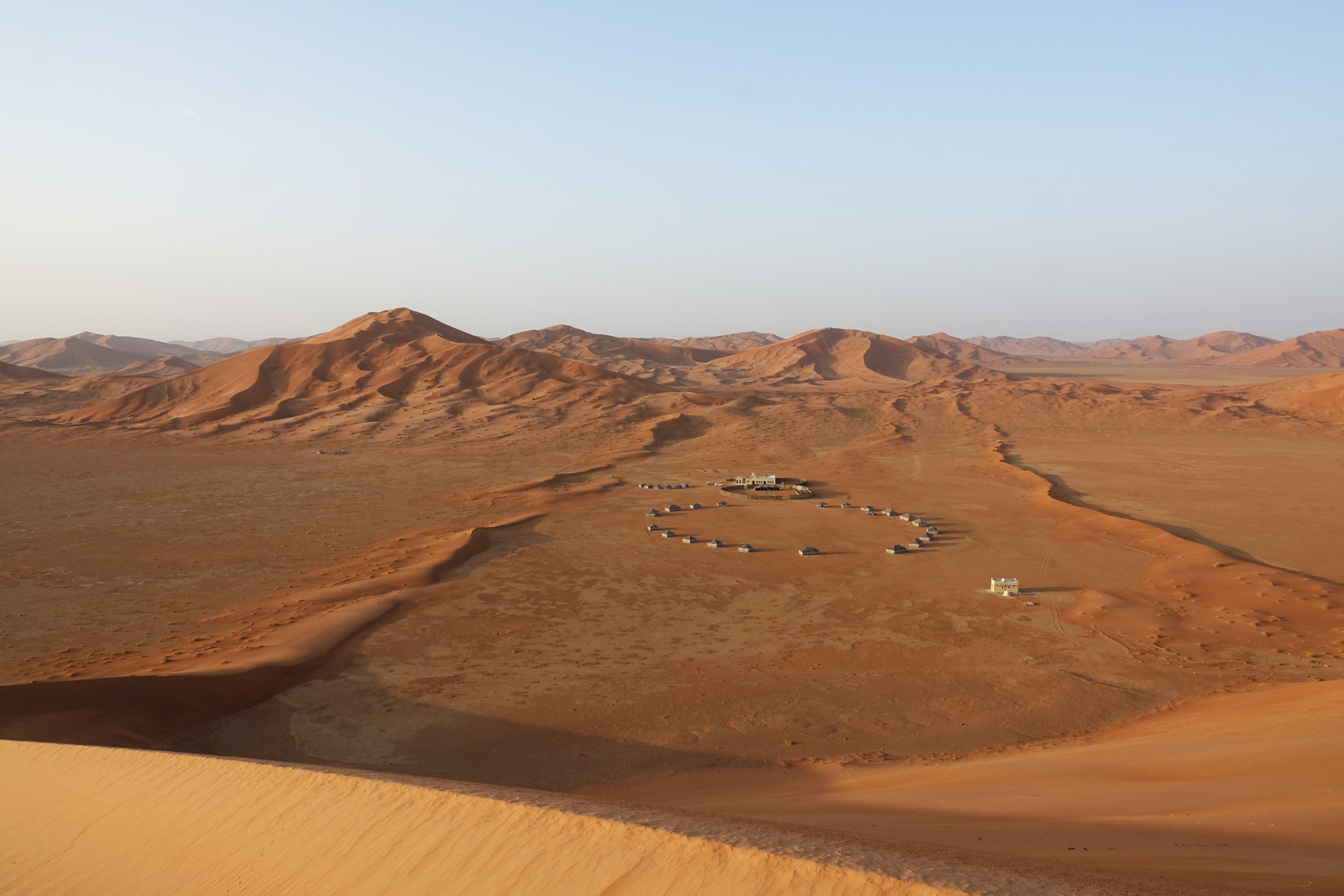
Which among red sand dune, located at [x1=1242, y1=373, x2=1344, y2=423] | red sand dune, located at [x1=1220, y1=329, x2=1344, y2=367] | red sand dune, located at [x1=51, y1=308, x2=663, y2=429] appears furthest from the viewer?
red sand dune, located at [x1=1220, y1=329, x2=1344, y2=367]

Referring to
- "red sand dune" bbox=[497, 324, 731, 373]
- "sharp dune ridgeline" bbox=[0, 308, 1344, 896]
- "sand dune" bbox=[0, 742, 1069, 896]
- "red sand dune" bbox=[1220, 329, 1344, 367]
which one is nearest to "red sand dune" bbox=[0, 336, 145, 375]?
"red sand dune" bbox=[497, 324, 731, 373]

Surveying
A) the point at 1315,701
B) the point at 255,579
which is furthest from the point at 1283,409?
the point at 255,579

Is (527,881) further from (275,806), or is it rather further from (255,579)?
(255,579)

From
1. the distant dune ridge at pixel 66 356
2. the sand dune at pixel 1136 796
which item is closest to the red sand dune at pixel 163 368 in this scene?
the distant dune ridge at pixel 66 356

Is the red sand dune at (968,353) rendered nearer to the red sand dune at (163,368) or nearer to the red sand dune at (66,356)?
the red sand dune at (163,368)

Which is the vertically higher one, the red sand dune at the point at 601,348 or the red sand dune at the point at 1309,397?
the red sand dune at the point at 601,348

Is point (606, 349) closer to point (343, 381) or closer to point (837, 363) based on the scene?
point (837, 363)

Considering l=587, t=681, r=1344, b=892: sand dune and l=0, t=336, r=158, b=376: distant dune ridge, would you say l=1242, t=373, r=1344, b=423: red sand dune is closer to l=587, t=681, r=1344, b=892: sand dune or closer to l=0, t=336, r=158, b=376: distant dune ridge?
l=587, t=681, r=1344, b=892: sand dune
